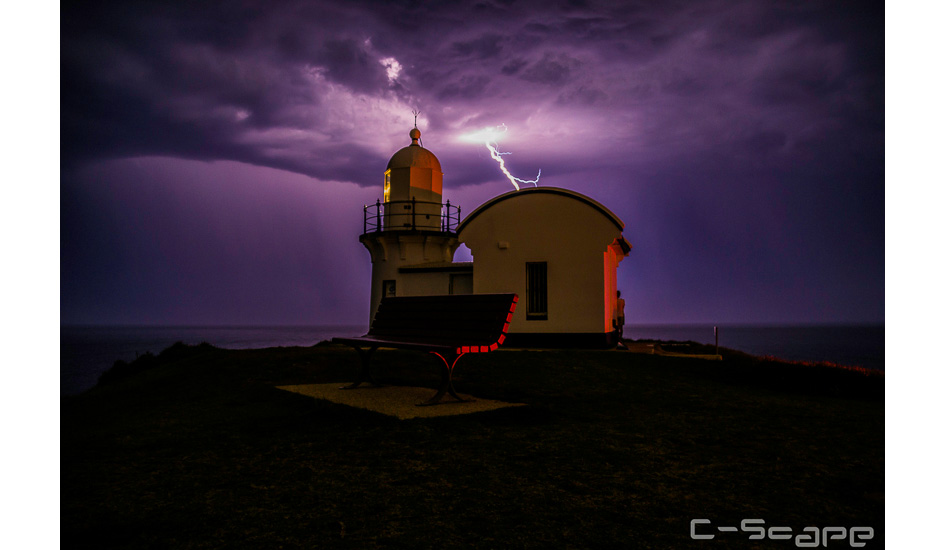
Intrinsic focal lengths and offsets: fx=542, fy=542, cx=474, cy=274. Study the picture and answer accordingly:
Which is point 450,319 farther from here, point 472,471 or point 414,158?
point 414,158

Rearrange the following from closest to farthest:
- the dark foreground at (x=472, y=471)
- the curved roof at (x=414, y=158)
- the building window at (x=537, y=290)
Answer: the dark foreground at (x=472, y=471) → the building window at (x=537, y=290) → the curved roof at (x=414, y=158)

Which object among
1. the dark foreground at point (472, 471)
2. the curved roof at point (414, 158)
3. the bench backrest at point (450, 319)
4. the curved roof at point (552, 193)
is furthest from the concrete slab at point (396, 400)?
the curved roof at point (414, 158)

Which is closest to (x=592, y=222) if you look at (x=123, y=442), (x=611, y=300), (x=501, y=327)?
(x=611, y=300)

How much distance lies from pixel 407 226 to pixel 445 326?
1365cm

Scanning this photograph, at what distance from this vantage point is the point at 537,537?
9.34 feet

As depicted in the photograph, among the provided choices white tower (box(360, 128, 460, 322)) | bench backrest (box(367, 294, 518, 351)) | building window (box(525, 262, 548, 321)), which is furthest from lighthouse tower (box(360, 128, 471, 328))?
bench backrest (box(367, 294, 518, 351))

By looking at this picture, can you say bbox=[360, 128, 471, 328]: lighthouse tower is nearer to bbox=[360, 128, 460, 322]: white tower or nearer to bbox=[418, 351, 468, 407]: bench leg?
bbox=[360, 128, 460, 322]: white tower

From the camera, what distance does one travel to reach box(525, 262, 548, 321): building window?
16469 millimetres

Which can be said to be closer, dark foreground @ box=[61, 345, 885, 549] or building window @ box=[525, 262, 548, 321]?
dark foreground @ box=[61, 345, 885, 549]

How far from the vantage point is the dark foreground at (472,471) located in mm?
2959

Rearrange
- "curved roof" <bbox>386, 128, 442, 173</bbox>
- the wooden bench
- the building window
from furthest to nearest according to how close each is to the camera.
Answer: "curved roof" <bbox>386, 128, 442, 173</bbox> < the building window < the wooden bench

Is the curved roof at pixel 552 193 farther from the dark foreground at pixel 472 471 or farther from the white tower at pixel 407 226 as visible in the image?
the dark foreground at pixel 472 471

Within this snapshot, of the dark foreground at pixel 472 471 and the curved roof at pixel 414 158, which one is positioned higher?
the curved roof at pixel 414 158

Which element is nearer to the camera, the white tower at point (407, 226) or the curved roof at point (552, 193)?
the curved roof at point (552, 193)
